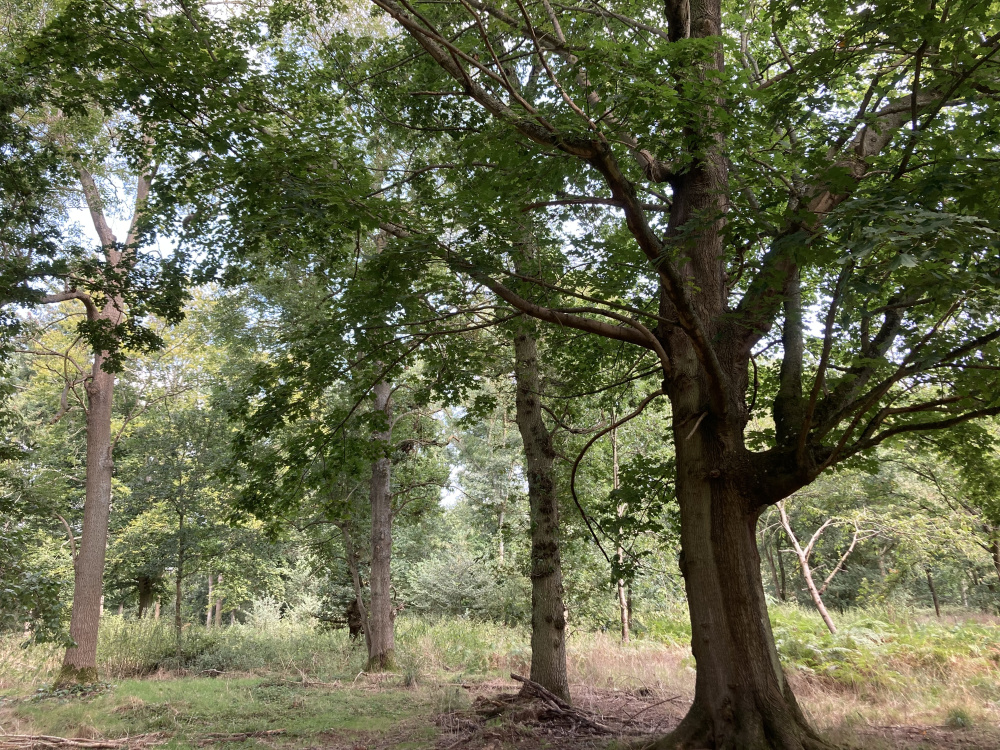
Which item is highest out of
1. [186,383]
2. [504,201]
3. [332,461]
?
[186,383]

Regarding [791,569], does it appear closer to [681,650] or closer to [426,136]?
[681,650]

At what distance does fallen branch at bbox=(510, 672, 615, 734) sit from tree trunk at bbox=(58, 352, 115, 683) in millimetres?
9087

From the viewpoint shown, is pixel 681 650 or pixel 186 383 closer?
pixel 681 650

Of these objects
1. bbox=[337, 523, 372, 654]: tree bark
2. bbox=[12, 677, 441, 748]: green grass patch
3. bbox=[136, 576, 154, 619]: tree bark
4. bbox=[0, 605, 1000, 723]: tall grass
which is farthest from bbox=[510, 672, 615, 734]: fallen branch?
bbox=[136, 576, 154, 619]: tree bark

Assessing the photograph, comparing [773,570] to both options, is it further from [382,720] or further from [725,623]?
[725,623]

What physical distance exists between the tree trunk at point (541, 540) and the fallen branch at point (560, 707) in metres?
0.37

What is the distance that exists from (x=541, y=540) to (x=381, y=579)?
21.0 ft

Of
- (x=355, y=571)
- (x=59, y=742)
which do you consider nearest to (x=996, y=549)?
(x=355, y=571)

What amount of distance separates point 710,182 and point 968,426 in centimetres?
379

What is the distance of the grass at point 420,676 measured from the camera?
7703mm

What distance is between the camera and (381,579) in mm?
13305

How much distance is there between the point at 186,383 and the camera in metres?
19.1

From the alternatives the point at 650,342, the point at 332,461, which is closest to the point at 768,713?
the point at 650,342

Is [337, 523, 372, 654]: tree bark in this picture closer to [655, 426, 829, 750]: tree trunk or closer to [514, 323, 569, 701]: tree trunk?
[514, 323, 569, 701]: tree trunk
